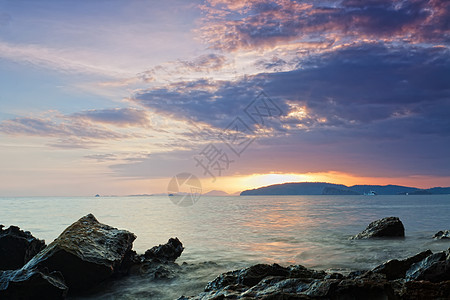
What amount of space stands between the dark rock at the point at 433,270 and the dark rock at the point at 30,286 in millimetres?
7507

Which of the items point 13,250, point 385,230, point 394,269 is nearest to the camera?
point 394,269

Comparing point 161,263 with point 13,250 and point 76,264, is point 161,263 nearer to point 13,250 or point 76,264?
point 76,264

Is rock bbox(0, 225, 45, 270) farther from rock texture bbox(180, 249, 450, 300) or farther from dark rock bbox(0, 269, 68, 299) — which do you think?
rock texture bbox(180, 249, 450, 300)

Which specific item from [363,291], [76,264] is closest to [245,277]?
[363,291]

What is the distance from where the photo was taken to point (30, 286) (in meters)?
7.17

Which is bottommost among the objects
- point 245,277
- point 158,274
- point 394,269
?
point 158,274

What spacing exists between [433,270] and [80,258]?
8164 millimetres

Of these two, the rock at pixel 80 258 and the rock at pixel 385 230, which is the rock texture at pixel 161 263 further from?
the rock at pixel 385 230

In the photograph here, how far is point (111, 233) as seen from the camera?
11078mm

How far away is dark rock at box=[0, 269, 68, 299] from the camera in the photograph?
715 cm

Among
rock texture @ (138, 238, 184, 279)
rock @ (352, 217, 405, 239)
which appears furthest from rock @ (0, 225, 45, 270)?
rock @ (352, 217, 405, 239)

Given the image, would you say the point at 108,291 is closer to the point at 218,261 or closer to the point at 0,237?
the point at 0,237

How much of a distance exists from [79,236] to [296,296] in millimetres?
7120

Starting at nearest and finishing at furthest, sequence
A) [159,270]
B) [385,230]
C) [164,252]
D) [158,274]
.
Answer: [158,274] < [159,270] < [164,252] < [385,230]
